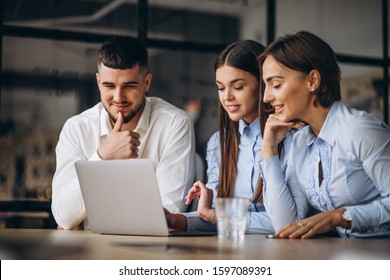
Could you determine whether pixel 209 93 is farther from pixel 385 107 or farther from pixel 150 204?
pixel 150 204

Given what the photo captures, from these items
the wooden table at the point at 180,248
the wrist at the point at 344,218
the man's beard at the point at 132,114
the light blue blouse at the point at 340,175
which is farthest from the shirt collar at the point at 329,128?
the man's beard at the point at 132,114

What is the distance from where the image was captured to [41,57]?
4387 mm

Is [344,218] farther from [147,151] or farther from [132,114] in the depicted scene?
[132,114]

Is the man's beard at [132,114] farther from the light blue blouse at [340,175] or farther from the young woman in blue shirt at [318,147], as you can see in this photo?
the light blue blouse at [340,175]

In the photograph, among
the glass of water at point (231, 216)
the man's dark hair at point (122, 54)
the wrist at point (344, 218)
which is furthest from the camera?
the man's dark hair at point (122, 54)

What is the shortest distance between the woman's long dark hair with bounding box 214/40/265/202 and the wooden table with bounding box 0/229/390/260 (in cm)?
68

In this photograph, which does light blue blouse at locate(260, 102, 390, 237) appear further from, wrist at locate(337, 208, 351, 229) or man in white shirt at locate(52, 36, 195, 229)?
man in white shirt at locate(52, 36, 195, 229)

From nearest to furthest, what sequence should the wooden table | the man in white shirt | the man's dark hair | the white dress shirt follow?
the wooden table, the white dress shirt, the man in white shirt, the man's dark hair

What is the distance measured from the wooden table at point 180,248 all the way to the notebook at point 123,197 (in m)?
0.05

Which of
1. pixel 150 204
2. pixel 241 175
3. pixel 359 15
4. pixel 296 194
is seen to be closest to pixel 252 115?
pixel 241 175

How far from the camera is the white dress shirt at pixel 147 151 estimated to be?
260cm

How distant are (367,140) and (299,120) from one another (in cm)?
32

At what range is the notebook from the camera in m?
1.85

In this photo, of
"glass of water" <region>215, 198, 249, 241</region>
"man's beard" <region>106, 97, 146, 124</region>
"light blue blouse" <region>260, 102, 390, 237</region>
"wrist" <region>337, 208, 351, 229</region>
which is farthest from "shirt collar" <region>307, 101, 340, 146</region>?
"man's beard" <region>106, 97, 146, 124</region>
